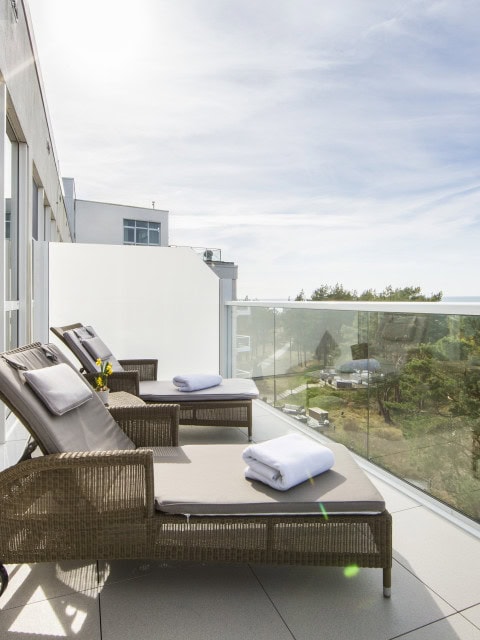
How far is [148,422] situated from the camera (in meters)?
2.72

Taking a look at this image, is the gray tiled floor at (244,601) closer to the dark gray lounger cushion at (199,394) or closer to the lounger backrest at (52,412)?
the lounger backrest at (52,412)

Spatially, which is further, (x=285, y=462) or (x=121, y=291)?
(x=121, y=291)

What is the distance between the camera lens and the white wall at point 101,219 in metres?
23.5

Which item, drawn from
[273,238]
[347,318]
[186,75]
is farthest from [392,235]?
[347,318]

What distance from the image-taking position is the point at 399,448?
10.0 ft

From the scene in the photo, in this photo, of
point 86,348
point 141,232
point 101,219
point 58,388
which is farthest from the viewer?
point 141,232

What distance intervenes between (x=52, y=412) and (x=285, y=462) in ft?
3.45

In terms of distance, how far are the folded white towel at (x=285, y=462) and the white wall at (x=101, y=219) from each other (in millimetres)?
22881

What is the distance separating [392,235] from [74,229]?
2151cm

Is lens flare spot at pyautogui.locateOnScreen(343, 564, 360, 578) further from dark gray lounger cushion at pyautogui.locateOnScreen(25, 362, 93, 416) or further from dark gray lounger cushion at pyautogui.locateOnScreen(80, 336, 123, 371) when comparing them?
dark gray lounger cushion at pyautogui.locateOnScreen(80, 336, 123, 371)

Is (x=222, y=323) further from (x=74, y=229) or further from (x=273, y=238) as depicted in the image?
(x=273, y=238)

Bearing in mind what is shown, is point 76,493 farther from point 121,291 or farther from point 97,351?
point 121,291

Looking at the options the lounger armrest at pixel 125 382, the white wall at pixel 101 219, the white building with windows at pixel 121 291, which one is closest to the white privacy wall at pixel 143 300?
the white building with windows at pixel 121 291

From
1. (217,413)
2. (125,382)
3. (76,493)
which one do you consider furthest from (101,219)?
(76,493)
